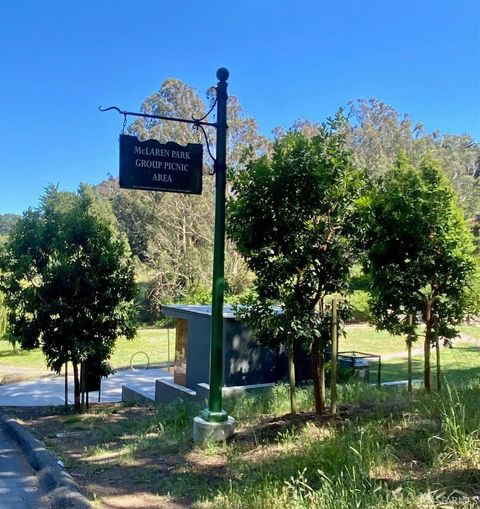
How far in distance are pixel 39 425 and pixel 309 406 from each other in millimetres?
4155

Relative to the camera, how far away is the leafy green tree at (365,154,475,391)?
20.7 ft

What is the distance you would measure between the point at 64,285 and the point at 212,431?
4.94 m

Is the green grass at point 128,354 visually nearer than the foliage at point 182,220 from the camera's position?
Yes

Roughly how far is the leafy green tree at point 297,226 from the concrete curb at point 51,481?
7.50ft

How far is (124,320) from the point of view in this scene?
31.0ft

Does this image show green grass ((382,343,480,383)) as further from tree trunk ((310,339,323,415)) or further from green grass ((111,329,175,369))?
green grass ((111,329,175,369))

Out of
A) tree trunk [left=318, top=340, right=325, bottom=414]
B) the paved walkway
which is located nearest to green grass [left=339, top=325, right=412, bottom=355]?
the paved walkway

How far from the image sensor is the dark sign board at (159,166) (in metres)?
5.30

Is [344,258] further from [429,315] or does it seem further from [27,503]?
[27,503]

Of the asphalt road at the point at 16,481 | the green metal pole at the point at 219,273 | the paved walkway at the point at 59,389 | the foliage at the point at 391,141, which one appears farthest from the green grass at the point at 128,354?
the foliage at the point at 391,141

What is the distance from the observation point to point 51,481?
4.19 m

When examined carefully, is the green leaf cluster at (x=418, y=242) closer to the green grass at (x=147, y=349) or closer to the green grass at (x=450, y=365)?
the green grass at (x=450, y=365)

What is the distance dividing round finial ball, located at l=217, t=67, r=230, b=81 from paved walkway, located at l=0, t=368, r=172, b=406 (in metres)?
8.28

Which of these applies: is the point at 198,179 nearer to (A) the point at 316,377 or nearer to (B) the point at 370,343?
(A) the point at 316,377
